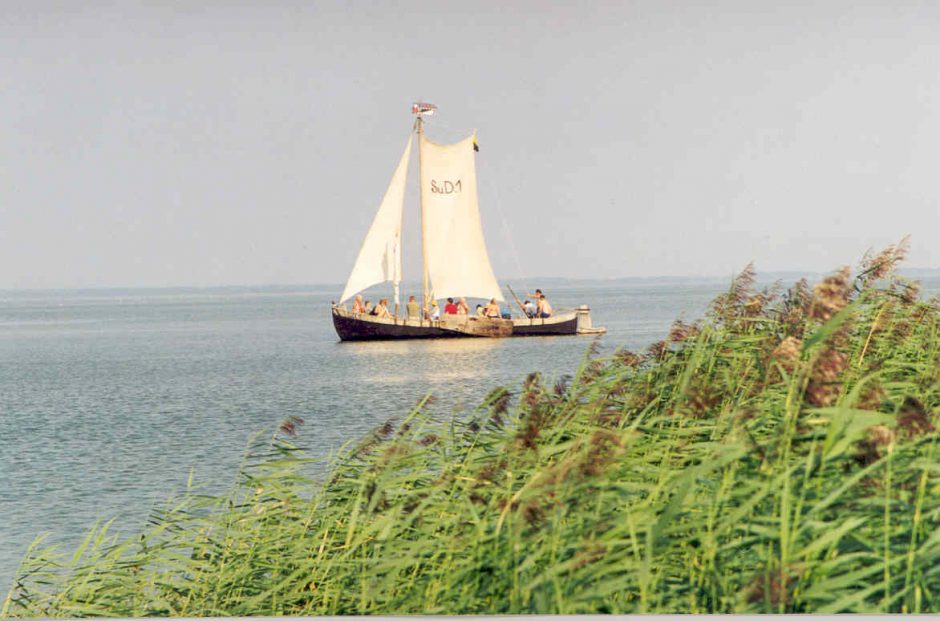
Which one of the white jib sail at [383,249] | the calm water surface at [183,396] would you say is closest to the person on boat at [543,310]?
the calm water surface at [183,396]

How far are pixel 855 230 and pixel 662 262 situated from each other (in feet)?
6.29

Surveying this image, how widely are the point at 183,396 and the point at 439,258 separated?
28.0 feet

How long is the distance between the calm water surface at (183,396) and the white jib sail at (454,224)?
45.1 inches

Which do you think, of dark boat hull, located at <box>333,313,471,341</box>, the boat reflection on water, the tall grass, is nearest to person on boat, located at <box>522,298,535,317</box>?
the boat reflection on water

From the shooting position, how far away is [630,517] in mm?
2531

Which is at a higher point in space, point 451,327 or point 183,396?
point 451,327

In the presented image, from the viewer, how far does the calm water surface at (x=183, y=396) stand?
7.63 meters

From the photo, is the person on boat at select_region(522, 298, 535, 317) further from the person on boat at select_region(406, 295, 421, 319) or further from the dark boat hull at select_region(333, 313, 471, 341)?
the person on boat at select_region(406, 295, 421, 319)

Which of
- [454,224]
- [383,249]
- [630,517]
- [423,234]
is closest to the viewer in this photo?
[630,517]

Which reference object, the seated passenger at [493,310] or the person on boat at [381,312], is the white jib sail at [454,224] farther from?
the person on boat at [381,312]

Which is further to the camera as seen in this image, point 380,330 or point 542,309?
point 380,330

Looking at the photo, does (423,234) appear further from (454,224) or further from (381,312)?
(381,312)

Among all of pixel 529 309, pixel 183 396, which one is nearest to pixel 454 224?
pixel 529 309

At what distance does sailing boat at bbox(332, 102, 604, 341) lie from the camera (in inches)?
838
